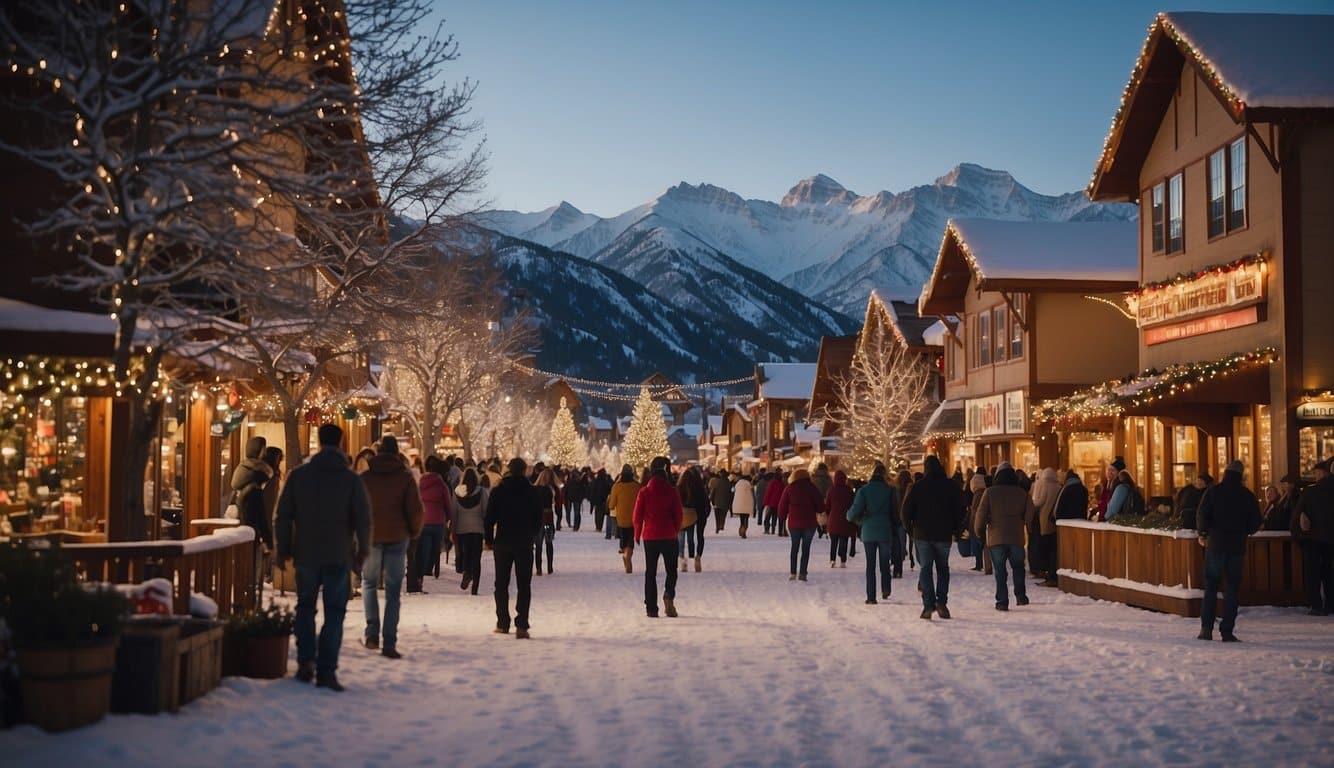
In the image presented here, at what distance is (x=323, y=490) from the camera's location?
36.7ft

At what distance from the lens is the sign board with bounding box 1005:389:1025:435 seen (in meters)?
36.4

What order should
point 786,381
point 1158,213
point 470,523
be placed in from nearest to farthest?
point 470,523 → point 1158,213 → point 786,381

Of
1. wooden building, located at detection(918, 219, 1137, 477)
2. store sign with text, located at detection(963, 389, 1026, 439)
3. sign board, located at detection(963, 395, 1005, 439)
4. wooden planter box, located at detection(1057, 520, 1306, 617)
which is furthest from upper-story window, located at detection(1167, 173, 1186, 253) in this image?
sign board, located at detection(963, 395, 1005, 439)

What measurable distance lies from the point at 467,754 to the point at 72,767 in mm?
2197

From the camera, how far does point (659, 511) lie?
17.6 metres

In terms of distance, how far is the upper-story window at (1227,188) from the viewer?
24312 millimetres

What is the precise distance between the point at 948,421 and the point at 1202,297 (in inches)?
703

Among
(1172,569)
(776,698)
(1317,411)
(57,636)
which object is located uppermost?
(1317,411)

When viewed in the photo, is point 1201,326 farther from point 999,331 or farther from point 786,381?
point 786,381

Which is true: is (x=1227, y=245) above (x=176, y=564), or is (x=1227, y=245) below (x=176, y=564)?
above

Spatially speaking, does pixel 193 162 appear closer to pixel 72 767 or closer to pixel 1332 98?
pixel 72 767

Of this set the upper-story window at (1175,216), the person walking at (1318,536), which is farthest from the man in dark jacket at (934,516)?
the upper-story window at (1175,216)

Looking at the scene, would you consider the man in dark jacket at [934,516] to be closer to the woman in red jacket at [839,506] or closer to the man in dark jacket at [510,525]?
the man in dark jacket at [510,525]

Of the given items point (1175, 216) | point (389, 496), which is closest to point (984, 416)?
point (1175, 216)
